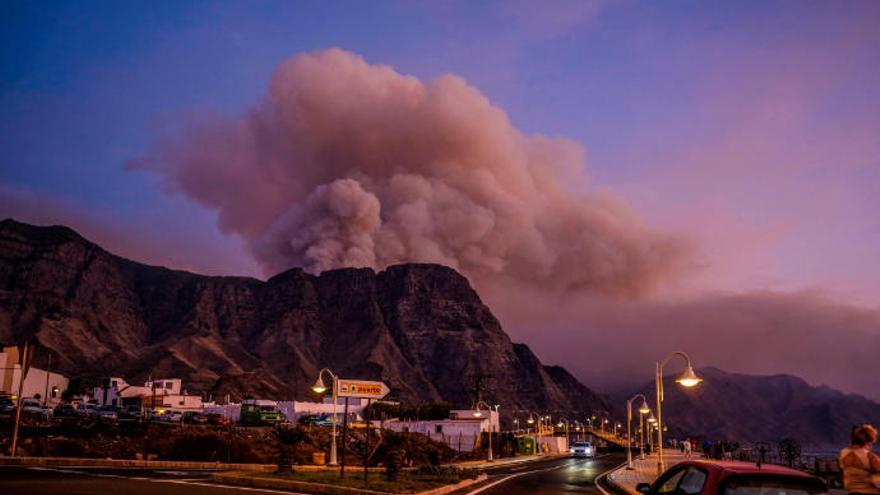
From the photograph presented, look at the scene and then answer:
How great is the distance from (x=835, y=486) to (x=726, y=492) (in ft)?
95.0

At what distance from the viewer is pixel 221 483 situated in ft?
84.0

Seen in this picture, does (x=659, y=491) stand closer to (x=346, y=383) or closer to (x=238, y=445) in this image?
(x=346, y=383)

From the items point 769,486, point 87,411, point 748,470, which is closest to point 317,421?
point 87,411

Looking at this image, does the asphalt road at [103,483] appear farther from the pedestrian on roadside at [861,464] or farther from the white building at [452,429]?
the white building at [452,429]

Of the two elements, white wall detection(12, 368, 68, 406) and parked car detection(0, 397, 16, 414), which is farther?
white wall detection(12, 368, 68, 406)

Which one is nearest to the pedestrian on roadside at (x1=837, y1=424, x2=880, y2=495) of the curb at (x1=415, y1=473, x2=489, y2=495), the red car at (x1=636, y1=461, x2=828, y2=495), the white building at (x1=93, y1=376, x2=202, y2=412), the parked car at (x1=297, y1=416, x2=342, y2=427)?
the red car at (x1=636, y1=461, x2=828, y2=495)

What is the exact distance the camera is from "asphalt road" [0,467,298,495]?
2042 centimetres

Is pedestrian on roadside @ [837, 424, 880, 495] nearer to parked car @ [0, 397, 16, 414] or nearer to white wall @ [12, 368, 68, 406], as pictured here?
parked car @ [0, 397, 16, 414]

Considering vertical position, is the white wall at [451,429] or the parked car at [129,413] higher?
the parked car at [129,413]

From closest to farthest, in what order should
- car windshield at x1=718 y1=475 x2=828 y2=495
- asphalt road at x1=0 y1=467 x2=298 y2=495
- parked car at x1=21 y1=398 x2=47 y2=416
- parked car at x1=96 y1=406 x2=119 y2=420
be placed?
car windshield at x1=718 y1=475 x2=828 y2=495 < asphalt road at x1=0 y1=467 x2=298 y2=495 < parked car at x1=21 y1=398 x2=47 y2=416 < parked car at x1=96 y1=406 x2=119 y2=420

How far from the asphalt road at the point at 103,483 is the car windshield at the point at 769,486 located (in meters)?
15.9

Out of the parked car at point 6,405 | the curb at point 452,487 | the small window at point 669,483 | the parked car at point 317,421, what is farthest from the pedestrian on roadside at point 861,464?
the parked car at point 317,421

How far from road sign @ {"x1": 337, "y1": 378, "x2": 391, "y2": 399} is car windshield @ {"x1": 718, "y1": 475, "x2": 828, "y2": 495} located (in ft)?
51.3

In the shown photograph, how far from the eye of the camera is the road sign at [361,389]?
24.3m
